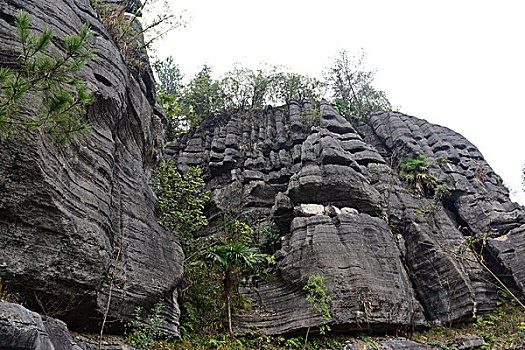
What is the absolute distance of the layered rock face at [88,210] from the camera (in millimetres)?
5852

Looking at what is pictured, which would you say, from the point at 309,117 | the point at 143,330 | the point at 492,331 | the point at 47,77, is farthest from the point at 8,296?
the point at 309,117

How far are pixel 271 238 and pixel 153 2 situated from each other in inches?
434

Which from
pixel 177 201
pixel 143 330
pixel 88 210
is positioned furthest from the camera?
pixel 177 201

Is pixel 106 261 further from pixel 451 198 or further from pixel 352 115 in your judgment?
pixel 352 115

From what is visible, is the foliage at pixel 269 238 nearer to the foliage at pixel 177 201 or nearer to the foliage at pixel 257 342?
the foliage at pixel 177 201

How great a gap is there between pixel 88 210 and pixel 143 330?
10.2ft

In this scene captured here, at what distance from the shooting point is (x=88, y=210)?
7.23m

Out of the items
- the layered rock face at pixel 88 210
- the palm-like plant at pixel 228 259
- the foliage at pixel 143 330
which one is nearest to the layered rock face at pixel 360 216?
the palm-like plant at pixel 228 259

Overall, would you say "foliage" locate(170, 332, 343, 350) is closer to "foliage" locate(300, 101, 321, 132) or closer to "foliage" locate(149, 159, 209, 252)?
"foliage" locate(149, 159, 209, 252)

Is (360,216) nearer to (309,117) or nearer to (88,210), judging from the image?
(309,117)

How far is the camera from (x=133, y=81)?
37.6 ft

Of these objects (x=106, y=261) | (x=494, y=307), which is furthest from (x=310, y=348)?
(x=494, y=307)

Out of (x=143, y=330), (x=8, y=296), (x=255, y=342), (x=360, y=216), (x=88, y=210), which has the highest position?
(x=360, y=216)

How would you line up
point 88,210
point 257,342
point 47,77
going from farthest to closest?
point 257,342, point 88,210, point 47,77
